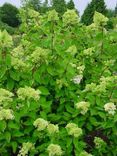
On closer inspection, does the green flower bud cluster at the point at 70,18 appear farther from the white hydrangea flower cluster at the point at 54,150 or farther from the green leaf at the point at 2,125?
the white hydrangea flower cluster at the point at 54,150

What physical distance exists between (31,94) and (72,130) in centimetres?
34

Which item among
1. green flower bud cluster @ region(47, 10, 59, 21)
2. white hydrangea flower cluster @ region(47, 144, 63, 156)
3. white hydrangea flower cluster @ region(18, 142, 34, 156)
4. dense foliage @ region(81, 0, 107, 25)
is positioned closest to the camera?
white hydrangea flower cluster @ region(47, 144, 63, 156)

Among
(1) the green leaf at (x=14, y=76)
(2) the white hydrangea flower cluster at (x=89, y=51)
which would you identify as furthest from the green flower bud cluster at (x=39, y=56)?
(2) the white hydrangea flower cluster at (x=89, y=51)

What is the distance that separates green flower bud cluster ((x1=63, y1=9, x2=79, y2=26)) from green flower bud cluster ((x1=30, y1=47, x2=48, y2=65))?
1.37 feet

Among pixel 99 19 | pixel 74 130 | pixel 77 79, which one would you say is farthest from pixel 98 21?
pixel 74 130

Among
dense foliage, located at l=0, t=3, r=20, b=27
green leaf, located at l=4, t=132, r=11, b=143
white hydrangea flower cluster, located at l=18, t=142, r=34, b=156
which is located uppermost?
green leaf, located at l=4, t=132, r=11, b=143

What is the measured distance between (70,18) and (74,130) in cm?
103

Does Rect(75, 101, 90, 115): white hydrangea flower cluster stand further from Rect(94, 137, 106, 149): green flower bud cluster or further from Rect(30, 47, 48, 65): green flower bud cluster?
Rect(30, 47, 48, 65): green flower bud cluster

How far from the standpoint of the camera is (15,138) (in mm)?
3436

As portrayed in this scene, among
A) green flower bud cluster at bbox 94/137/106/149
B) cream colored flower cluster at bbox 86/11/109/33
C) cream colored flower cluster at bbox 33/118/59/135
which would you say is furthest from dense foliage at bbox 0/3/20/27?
cream colored flower cluster at bbox 33/118/59/135

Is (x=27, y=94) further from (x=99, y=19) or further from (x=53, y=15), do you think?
(x=99, y=19)

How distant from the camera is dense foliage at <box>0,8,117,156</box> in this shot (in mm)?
3281

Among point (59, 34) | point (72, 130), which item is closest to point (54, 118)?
point (72, 130)

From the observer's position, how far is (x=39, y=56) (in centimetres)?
356
